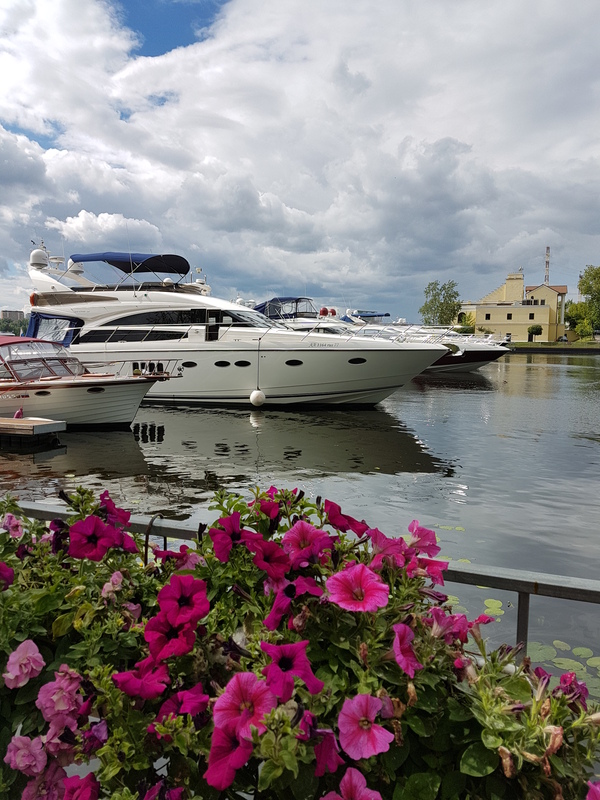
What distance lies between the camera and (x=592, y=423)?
1777 centimetres

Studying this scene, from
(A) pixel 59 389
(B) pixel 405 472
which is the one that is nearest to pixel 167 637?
(B) pixel 405 472

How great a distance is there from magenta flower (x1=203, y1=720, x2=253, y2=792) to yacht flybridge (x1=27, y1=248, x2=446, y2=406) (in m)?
17.1

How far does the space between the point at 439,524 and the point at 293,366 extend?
36.9ft

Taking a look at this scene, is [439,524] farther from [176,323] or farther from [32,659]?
[176,323]

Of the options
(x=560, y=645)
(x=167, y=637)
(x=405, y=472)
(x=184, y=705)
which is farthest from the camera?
(x=405, y=472)

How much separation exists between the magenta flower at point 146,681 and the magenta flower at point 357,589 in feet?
1.42

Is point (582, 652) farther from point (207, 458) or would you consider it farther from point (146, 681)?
point (207, 458)

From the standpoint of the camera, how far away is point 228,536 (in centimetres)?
162

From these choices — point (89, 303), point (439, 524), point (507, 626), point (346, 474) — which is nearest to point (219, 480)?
point (346, 474)

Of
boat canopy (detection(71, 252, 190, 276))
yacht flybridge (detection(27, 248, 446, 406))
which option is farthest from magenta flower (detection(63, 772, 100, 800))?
boat canopy (detection(71, 252, 190, 276))

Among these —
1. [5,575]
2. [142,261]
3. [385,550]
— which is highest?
[142,261]

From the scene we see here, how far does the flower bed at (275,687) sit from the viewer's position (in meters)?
1.20

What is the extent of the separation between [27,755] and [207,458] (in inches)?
425

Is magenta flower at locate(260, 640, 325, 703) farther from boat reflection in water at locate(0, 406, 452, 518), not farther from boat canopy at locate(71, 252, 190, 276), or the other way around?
boat canopy at locate(71, 252, 190, 276)
